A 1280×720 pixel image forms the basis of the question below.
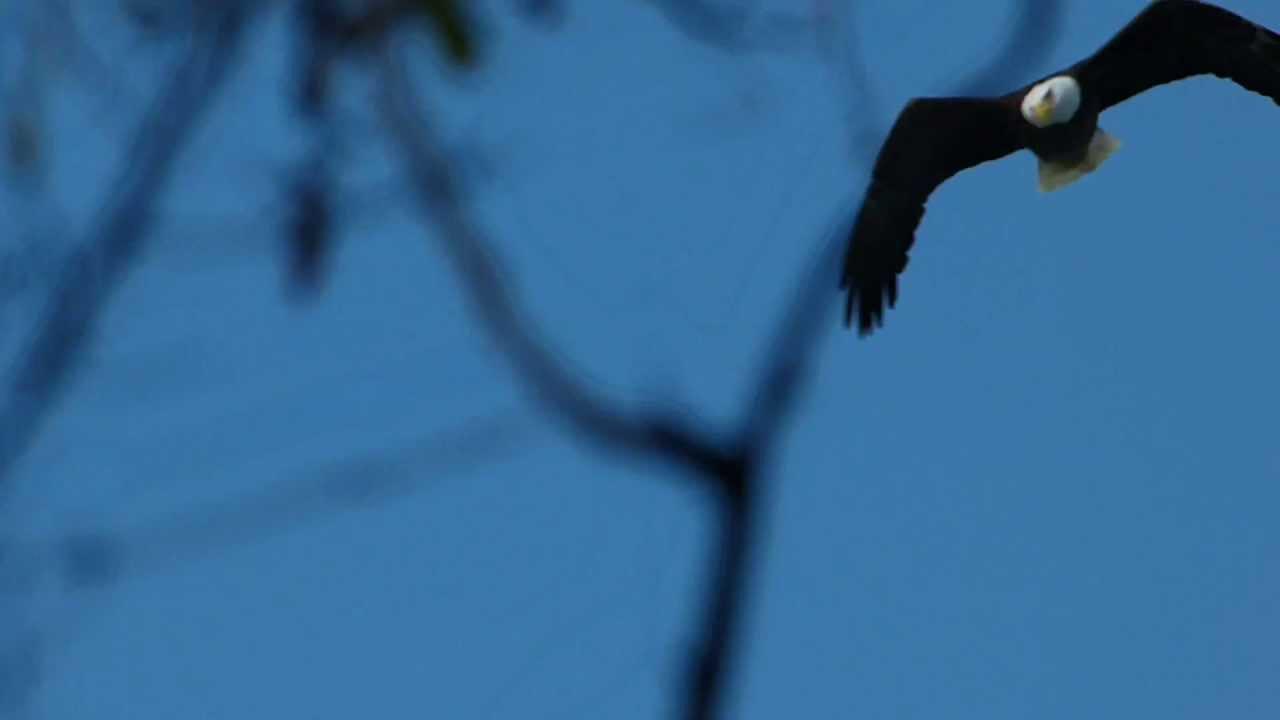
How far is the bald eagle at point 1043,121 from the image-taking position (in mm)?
3709

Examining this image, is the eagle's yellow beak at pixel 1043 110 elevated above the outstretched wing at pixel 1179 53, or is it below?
below

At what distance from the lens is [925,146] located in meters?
3.87

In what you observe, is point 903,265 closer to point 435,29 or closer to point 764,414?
point 435,29

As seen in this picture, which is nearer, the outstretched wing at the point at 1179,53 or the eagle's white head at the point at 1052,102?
the eagle's white head at the point at 1052,102

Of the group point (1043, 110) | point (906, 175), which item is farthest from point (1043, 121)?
point (906, 175)

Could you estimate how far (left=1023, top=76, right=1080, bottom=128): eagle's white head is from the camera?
3.65m

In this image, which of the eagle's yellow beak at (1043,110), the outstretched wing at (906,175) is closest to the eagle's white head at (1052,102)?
the eagle's yellow beak at (1043,110)

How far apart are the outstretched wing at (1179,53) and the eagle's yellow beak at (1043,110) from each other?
4.0 inches

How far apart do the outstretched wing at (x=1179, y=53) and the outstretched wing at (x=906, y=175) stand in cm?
17

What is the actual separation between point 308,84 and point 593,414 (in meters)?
0.64

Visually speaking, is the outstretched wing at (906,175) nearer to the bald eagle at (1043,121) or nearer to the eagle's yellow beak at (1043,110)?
the bald eagle at (1043,121)

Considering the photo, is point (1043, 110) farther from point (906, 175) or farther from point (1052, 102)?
point (906, 175)

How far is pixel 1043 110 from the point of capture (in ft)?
12.0

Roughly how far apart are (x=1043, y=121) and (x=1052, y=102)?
0.18 ft
